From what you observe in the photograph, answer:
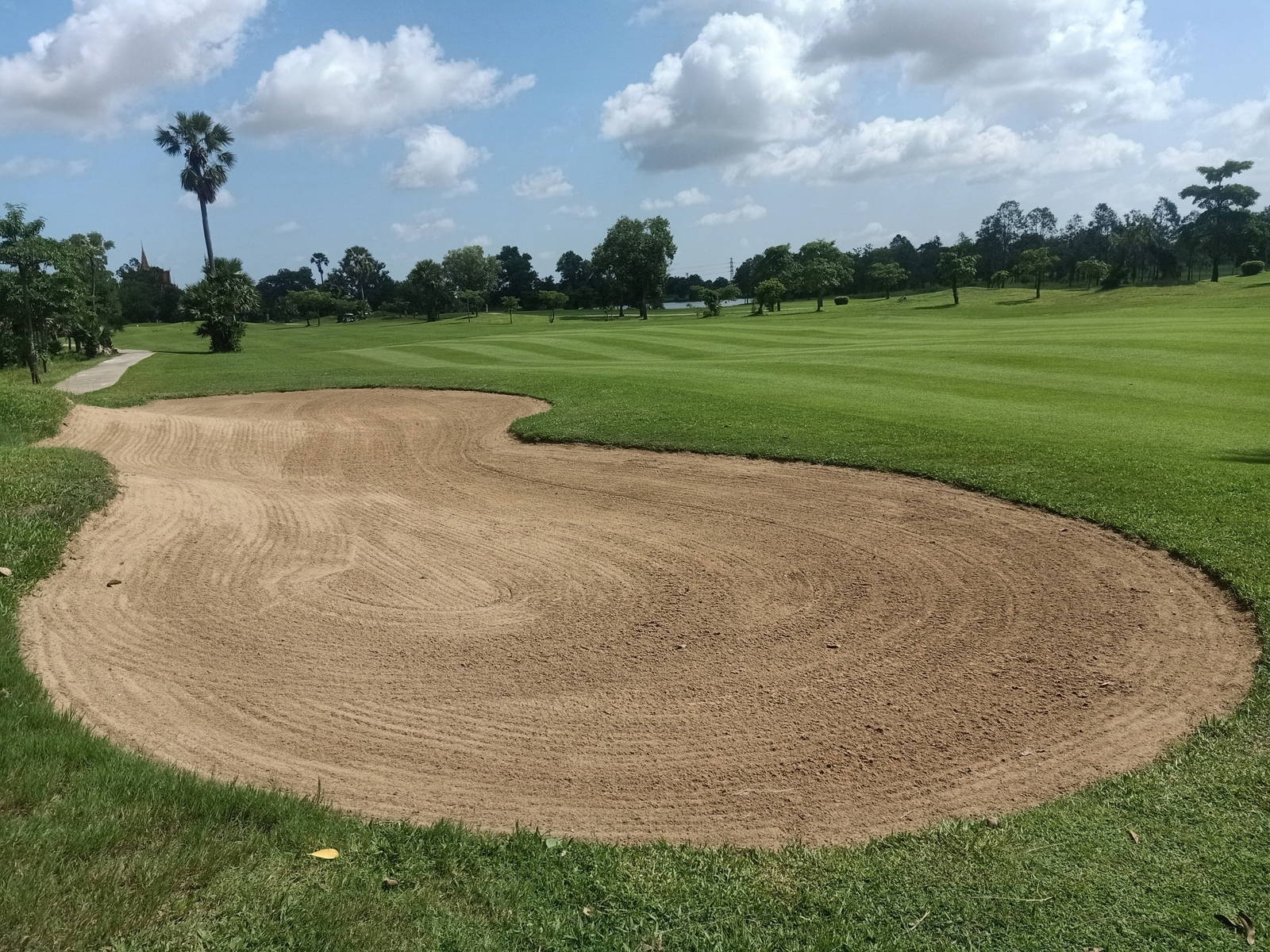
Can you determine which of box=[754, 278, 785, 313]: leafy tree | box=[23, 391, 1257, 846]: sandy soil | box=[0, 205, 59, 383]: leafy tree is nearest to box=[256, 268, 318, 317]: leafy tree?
box=[754, 278, 785, 313]: leafy tree

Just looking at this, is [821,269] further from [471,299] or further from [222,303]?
[222,303]

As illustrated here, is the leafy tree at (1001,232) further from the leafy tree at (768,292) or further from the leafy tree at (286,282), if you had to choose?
the leafy tree at (286,282)

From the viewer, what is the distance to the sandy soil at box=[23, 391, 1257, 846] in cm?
620

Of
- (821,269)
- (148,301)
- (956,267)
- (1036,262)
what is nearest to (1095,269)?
(1036,262)

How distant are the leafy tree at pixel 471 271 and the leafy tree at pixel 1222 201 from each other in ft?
310

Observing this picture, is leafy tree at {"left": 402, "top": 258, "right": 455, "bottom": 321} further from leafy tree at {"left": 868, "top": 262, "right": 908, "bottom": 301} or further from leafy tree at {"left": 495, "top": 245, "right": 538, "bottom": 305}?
leafy tree at {"left": 868, "top": 262, "right": 908, "bottom": 301}

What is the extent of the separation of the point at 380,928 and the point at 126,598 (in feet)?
23.9

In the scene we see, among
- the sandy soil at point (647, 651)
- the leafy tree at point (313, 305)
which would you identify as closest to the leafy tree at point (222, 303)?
the sandy soil at point (647, 651)

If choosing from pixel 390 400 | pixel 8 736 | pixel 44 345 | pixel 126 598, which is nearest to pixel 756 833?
pixel 8 736

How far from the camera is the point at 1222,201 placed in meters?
114

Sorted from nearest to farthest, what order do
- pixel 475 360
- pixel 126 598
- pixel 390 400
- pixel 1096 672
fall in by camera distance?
pixel 1096 672 < pixel 126 598 < pixel 390 400 < pixel 475 360

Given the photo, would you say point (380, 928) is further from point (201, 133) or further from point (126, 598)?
point (201, 133)

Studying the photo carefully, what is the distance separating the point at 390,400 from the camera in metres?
24.0

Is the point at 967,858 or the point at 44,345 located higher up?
the point at 44,345
